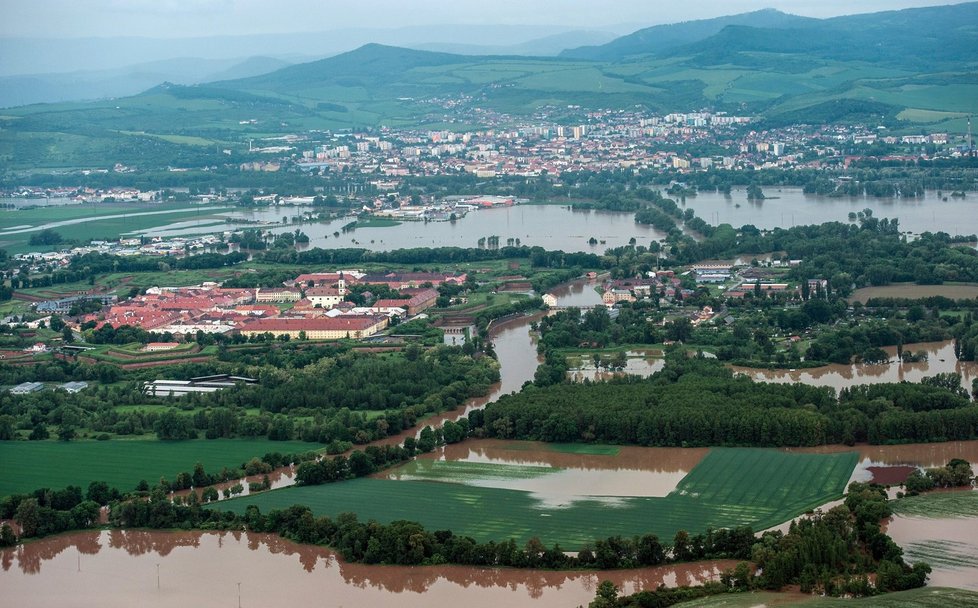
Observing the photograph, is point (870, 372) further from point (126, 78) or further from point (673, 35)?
point (126, 78)

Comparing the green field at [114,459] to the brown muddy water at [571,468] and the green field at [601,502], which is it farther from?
the brown muddy water at [571,468]

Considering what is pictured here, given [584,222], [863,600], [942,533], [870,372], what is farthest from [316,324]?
[584,222]

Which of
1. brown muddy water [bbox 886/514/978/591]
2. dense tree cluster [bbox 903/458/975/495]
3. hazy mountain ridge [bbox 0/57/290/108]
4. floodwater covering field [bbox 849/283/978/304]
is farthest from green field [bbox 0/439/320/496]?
hazy mountain ridge [bbox 0/57/290/108]

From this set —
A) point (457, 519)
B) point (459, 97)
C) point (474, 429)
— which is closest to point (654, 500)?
point (457, 519)

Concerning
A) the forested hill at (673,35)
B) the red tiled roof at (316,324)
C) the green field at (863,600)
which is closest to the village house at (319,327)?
the red tiled roof at (316,324)

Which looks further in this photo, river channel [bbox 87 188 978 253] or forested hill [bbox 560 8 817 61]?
forested hill [bbox 560 8 817 61]

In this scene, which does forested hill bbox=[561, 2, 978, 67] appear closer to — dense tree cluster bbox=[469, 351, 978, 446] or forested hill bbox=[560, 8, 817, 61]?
forested hill bbox=[560, 8, 817, 61]

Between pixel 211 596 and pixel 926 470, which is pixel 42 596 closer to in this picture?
pixel 211 596

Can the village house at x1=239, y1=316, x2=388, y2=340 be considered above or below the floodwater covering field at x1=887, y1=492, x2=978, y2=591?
above
